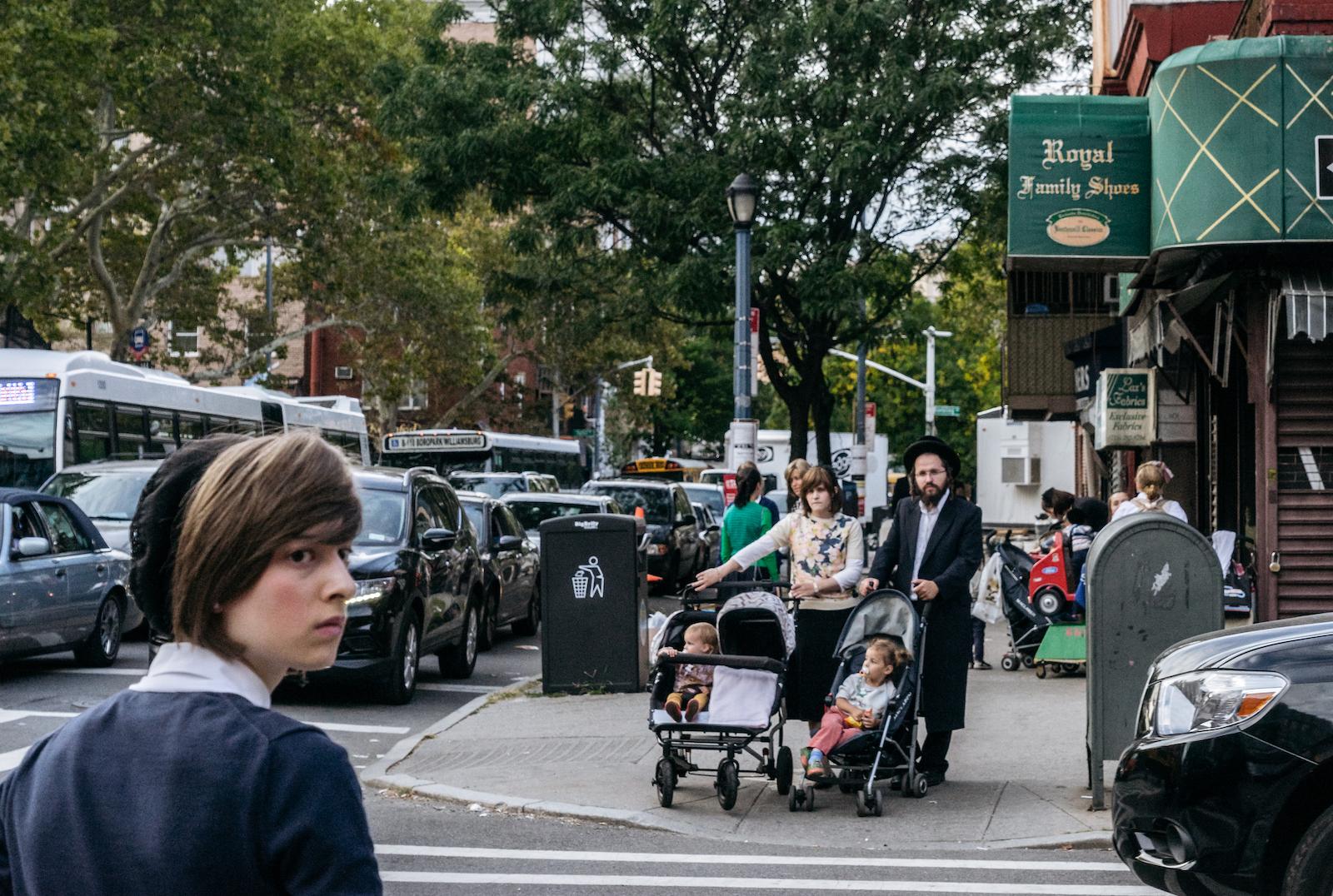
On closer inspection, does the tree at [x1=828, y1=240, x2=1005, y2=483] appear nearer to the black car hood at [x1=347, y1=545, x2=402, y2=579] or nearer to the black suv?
the black suv

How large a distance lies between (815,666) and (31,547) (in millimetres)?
6798

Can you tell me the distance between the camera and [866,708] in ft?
30.1

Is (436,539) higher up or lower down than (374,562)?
higher up

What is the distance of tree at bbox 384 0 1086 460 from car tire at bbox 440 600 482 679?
10801 millimetres

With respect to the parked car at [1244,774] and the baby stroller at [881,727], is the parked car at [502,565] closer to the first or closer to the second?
the baby stroller at [881,727]

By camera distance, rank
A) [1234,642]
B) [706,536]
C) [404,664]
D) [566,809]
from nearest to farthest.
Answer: [1234,642] → [566,809] → [404,664] → [706,536]

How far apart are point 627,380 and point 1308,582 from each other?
45286 mm

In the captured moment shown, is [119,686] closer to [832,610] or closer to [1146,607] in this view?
[832,610]

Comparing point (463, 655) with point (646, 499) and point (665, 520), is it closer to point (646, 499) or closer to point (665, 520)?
point (665, 520)

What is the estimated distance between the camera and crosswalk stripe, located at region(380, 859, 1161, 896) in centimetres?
738

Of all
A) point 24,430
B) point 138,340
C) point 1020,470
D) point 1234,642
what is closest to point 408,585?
point 1234,642

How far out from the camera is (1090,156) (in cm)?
1561

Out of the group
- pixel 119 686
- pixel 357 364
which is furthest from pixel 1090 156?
pixel 357 364

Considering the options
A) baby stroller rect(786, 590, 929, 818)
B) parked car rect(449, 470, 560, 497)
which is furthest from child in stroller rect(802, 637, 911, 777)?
parked car rect(449, 470, 560, 497)
